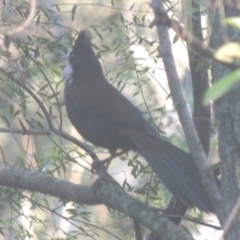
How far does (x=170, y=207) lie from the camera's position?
405 centimetres

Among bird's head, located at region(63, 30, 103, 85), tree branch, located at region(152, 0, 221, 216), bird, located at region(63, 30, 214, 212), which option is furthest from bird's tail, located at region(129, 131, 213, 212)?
bird's head, located at region(63, 30, 103, 85)

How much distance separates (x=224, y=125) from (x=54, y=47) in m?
1.69

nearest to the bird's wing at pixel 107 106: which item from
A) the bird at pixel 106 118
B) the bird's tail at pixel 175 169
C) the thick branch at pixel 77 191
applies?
the bird at pixel 106 118

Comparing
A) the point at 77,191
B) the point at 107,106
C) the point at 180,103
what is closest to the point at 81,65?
the point at 107,106

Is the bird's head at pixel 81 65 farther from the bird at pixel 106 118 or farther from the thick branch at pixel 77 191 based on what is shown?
the thick branch at pixel 77 191

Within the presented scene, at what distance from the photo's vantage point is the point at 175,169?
10.9 feet

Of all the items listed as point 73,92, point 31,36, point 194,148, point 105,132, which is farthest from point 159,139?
point 194,148

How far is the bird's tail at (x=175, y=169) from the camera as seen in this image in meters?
3.03

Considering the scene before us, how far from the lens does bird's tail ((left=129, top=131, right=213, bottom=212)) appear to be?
Result: 303 centimetres

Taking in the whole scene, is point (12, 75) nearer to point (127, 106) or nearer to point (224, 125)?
point (127, 106)

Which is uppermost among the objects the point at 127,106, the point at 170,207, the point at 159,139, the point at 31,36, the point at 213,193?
the point at 31,36

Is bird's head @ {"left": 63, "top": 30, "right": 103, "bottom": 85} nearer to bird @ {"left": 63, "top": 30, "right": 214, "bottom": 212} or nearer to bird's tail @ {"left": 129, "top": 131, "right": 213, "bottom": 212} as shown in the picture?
bird @ {"left": 63, "top": 30, "right": 214, "bottom": 212}

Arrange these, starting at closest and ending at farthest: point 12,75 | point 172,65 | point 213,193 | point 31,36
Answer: point 172,65, point 213,193, point 12,75, point 31,36

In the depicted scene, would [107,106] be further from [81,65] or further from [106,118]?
[81,65]
